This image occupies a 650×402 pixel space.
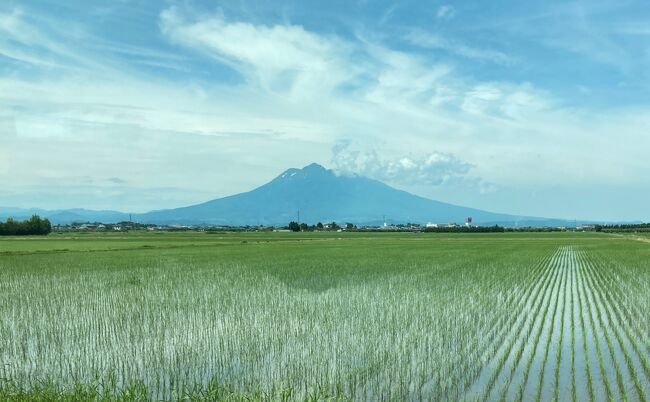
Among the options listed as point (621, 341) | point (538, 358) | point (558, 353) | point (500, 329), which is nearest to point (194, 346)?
point (538, 358)

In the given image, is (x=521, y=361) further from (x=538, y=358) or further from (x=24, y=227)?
(x=24, y=227)

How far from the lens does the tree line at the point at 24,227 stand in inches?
3039

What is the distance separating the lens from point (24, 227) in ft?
258

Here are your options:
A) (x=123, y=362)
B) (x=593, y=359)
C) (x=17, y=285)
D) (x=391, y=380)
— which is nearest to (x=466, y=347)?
(x=593, y=359)

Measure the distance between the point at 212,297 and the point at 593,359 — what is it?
8760 millimetres

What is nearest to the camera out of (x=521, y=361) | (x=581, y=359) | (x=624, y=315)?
(x=521, y=361)

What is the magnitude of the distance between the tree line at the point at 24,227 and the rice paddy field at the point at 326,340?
6938 centimetres

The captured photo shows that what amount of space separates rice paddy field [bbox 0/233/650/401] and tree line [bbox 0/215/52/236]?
6938cm

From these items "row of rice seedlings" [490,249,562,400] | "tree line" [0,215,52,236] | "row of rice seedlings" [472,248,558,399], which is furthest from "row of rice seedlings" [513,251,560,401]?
"tree line" [0,215,52,236]

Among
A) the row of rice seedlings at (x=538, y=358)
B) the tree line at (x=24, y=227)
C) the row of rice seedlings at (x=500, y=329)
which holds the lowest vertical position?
the row of rice seedlings at (x=538, y=358)

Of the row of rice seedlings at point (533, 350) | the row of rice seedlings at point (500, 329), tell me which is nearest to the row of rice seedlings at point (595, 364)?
the row of rice seedlings at point (533, 350)

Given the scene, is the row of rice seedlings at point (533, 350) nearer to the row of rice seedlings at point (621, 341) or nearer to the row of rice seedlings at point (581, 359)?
the row of rice seedlings at point (581, 359)

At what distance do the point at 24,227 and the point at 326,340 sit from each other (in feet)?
270

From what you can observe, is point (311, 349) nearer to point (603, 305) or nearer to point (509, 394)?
point (509, 394)
